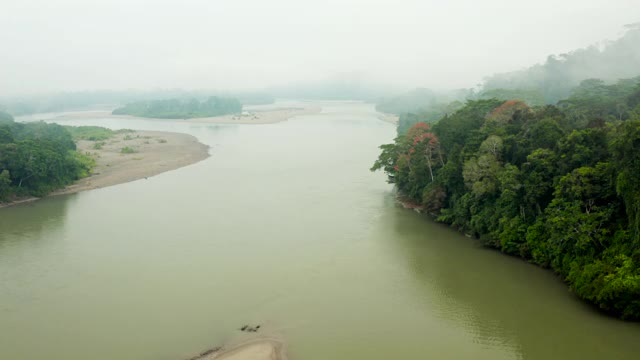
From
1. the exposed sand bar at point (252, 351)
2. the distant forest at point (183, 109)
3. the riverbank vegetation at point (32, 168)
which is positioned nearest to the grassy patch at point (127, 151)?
the riverbank vegetation at point (32, 168)

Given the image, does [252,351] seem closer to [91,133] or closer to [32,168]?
[32,168]

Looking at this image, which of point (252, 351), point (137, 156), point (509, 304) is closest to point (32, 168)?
point (137, 156)

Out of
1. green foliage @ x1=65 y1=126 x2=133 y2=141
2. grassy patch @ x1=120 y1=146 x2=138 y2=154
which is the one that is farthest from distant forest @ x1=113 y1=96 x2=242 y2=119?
grassy patch @ x1=120 y1=146 x2=138 y2=154

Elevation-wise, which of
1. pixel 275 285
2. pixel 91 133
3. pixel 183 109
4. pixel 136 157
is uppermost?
pixel 183 109

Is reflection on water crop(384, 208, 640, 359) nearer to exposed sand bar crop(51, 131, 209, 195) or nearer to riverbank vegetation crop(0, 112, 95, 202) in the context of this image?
riverbank vegetation crop(0, 112, 95, 202)

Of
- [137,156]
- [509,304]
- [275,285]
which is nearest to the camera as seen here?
[509,304]
